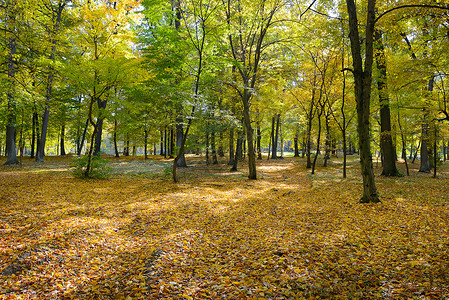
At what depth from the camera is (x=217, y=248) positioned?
433 centimetres

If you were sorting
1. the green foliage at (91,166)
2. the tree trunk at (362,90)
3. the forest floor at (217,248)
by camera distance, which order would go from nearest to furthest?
1. the forest floor at (217,248)
2. the tree trunk at (362,90)
3. the green foliage at (91,166)

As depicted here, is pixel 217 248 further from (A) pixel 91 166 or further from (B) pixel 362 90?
(A) pixel 91 166

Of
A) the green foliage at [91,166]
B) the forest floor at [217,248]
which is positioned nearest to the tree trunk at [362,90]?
the forest floor at [217,248]

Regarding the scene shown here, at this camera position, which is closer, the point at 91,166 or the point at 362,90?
the point at 362,90

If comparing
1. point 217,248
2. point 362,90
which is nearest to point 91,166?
point 217,248

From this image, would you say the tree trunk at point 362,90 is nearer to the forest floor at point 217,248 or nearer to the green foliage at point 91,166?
the forest floor at point 217,248

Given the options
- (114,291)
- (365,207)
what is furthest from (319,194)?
(114,291)

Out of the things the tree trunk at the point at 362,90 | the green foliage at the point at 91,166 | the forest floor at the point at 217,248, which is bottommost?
the forest floor at the point at 217,248

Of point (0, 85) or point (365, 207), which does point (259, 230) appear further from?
point (0, 85)

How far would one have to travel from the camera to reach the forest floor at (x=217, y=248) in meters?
2.99

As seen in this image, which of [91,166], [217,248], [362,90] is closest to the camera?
[217,248]

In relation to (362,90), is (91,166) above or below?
below

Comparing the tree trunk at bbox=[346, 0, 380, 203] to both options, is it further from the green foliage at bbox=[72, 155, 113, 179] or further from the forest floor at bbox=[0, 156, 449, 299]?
the green foliage at bbox=[72, 155, 113, 179]

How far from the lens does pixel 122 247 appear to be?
423cm
